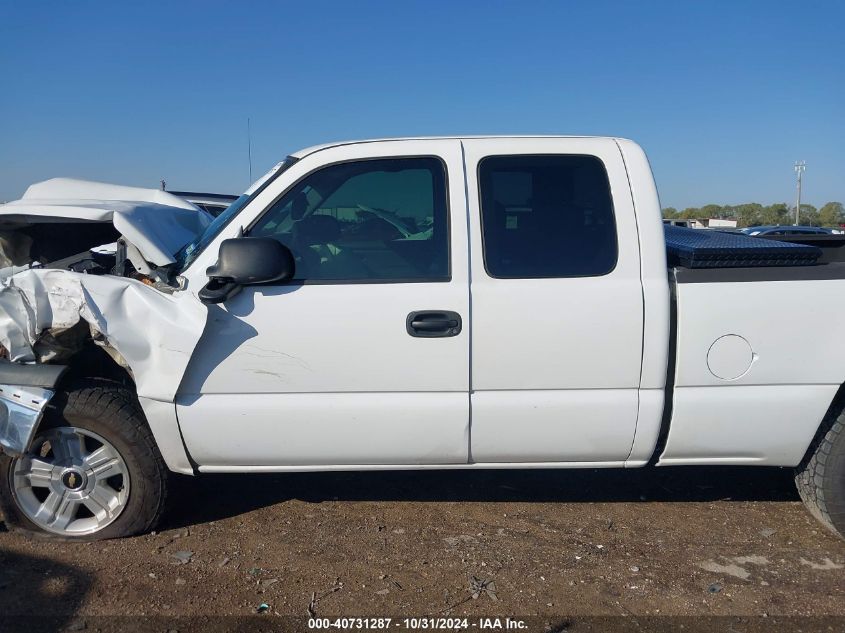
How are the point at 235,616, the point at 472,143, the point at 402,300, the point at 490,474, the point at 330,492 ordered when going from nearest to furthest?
the point at 235,616 < the point at 402,300 < the point at 472,143 < the point at 330,492 < the point at 490,474

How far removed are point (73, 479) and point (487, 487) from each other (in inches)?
89.8

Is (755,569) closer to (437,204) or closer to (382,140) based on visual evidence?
(437,204)

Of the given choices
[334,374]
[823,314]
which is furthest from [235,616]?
[823,314]

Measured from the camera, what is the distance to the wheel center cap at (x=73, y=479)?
3.57m

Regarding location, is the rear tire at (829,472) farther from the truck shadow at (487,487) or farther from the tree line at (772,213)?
the tree line at (772,213)

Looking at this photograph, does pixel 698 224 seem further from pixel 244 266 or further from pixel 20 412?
pixel 20 412

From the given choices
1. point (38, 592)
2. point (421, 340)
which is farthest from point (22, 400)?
point (421, 340)

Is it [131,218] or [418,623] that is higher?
[131,218]

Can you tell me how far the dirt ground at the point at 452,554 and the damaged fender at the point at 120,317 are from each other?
0.87m

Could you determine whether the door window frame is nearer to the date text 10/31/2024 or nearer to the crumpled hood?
the crumpled hood

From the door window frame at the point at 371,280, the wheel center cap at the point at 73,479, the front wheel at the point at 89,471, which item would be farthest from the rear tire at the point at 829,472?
the wheel center cap at the point at 73,479

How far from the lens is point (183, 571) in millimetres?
3426

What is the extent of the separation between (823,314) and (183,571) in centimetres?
323

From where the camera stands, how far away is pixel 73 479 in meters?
3.58
